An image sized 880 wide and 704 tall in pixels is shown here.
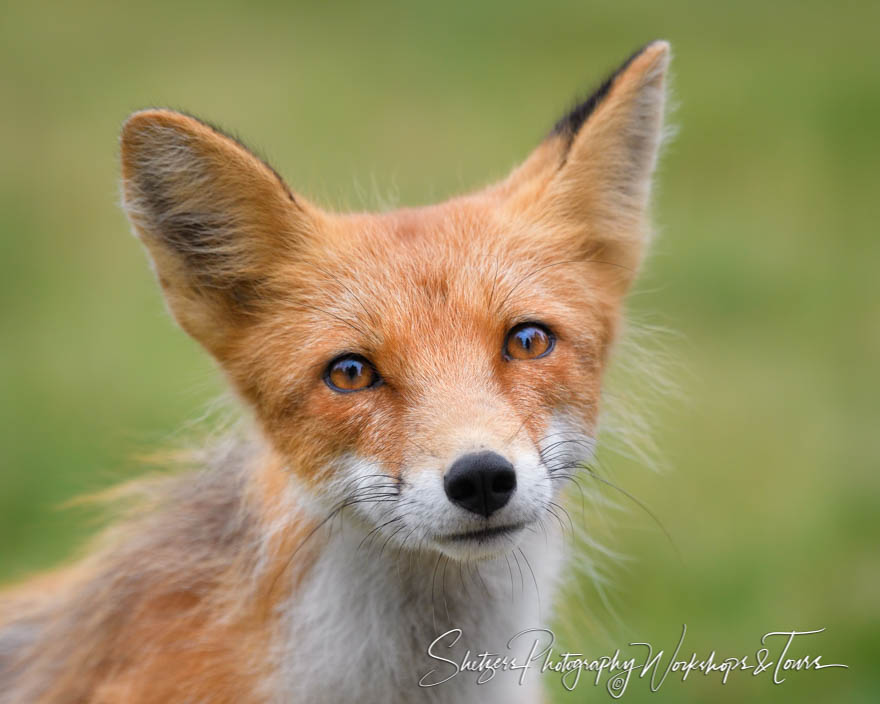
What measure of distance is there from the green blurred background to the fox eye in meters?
1.07

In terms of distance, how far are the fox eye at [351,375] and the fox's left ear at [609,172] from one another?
113 cm

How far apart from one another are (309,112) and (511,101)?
2.94 meters

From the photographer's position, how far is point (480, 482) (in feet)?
12.4

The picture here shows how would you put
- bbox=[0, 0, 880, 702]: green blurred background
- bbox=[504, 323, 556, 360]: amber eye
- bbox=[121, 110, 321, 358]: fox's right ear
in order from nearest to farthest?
bbox=[504, 323, 556, 360]: amber eye < bbox=[121, 110, 321, 358]: fox's right ear < bbox=[0, 0, 880, 702]: green blurred background

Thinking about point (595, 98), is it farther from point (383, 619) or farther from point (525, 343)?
point (383, 619)

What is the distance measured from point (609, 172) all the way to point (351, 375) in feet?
5.37

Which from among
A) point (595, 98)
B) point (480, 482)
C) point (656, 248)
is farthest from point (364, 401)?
point (656, 248)

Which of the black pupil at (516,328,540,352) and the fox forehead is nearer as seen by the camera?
the fox forehead

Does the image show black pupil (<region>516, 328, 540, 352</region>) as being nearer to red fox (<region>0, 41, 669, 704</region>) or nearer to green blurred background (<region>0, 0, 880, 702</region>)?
red fox (<region>0, 41, 669, 704</region>)

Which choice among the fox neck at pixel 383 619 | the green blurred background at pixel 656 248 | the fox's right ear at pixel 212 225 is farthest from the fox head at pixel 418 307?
the green blurred background at pixel 656 248

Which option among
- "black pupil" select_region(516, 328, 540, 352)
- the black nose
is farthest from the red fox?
the black nose

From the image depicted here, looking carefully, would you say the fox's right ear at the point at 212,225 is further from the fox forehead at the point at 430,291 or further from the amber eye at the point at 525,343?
the amber eye at the point at 525,343

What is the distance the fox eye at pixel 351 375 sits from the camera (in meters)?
4.30

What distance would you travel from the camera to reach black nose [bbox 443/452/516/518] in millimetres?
3764
